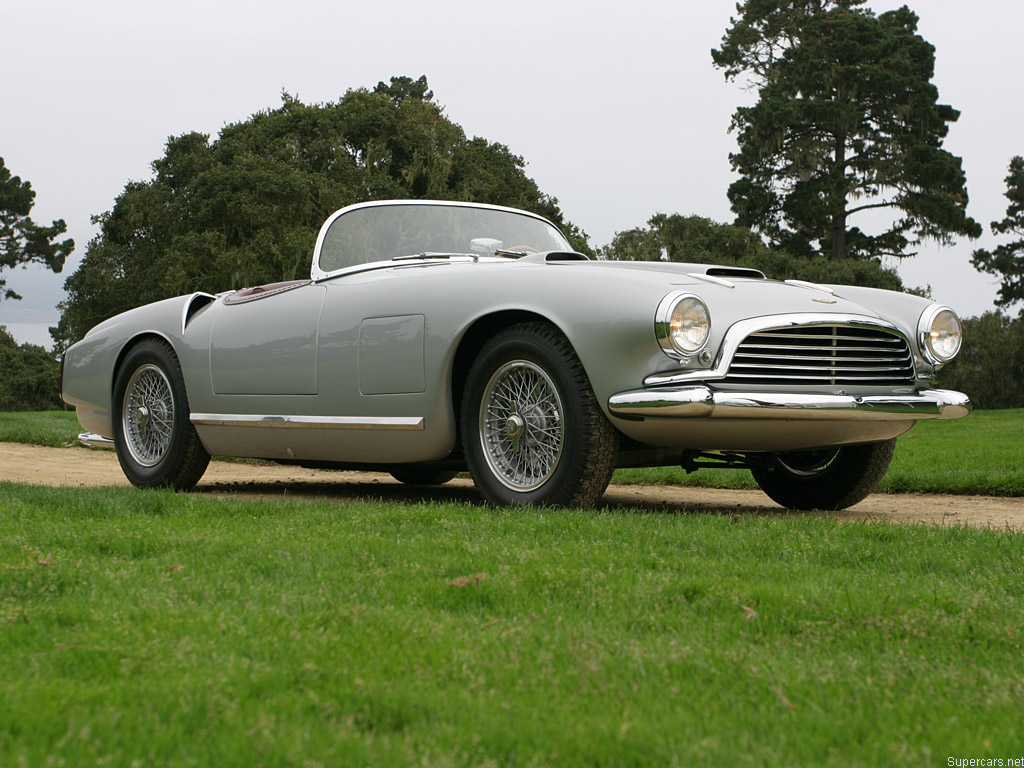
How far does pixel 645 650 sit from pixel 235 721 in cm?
96

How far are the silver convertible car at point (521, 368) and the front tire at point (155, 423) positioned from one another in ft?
0.05

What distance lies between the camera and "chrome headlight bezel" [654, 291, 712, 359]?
478 cm

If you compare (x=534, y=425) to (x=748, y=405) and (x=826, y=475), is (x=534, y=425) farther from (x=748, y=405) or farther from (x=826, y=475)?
(x=826, y=475)

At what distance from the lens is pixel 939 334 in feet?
18.8

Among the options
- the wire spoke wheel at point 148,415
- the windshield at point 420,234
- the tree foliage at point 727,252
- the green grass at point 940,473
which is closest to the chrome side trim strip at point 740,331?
the windshield at point 420,234

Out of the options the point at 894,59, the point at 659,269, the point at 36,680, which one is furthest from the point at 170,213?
the point at 36,680

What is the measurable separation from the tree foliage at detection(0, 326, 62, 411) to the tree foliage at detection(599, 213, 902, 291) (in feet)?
69.6

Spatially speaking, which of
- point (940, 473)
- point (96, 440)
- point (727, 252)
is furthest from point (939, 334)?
point (727, 252)

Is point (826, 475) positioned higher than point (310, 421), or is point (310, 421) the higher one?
point (310, 421)

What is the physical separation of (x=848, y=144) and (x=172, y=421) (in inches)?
1462

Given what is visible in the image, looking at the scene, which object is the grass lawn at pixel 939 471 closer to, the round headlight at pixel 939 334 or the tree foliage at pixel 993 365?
the round headlight at pixel 939 334

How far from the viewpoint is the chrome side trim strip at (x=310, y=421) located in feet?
18.7

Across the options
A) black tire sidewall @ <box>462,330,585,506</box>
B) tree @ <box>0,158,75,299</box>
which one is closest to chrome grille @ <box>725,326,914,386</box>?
black tire sidewall @ <box>462,330,585,506</box>

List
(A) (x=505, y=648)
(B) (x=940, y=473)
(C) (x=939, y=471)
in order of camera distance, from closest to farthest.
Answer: (A) (x=505, y=648) < (B) (x=940, y=473) < (C) (x=939, y=471)
